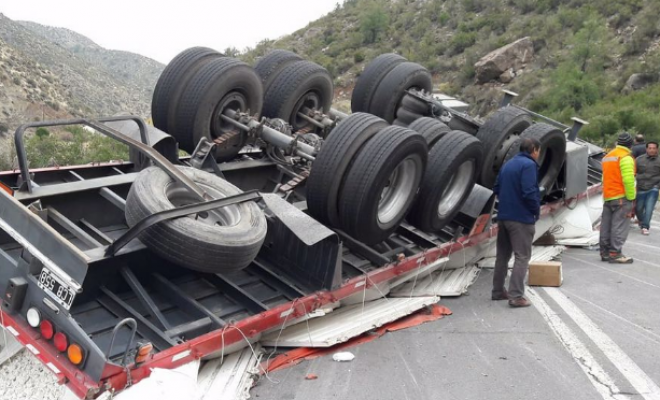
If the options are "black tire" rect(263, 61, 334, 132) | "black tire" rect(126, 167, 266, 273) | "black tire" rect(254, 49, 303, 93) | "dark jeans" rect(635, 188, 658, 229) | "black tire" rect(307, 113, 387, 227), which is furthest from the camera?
"dark jeans" rect(635, 188, 658, 229)

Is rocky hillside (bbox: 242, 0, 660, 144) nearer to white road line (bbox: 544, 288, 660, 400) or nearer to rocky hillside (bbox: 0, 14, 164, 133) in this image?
white road line (bbox: 544, 288, 660, 400)

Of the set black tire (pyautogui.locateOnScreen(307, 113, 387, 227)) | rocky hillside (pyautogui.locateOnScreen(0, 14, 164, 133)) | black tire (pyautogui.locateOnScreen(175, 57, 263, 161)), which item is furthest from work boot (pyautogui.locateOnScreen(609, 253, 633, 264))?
rocky hillside (pyautogui.locateOnScreen(0, 14, 164, 133))

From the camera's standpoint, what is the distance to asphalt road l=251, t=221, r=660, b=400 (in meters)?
4.38

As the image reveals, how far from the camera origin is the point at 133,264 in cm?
461

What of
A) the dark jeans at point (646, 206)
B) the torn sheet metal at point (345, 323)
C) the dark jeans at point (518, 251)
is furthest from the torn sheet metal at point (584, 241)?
the torn sheet metal at point (345, 323)

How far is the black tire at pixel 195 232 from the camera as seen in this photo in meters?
4.22

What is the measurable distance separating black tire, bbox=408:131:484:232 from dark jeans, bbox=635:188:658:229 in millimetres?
4552

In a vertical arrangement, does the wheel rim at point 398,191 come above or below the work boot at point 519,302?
above

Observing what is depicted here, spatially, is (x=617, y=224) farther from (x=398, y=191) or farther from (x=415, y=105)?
(x=398, y=191)

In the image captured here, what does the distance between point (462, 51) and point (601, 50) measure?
1052 centimetres

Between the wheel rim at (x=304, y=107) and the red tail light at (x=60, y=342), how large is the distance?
483 cm

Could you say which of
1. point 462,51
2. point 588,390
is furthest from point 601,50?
point 588,390

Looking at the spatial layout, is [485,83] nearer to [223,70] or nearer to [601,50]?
[601,50]

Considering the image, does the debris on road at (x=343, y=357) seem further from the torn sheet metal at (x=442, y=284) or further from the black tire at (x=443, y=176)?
the black tire at (x=443, y=176)
